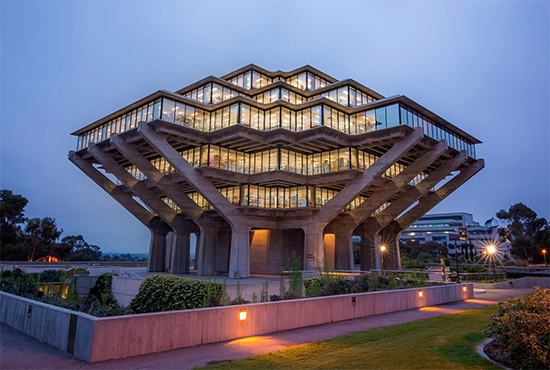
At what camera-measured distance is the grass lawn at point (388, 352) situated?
784cm

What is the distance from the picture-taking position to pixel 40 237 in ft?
206

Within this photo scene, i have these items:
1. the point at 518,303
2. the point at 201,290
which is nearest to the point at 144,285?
the point at 201,290

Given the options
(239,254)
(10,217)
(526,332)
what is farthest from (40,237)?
(526,332)

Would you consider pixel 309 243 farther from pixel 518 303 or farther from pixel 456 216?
pixel 456 216

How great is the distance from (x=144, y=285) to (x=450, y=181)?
4419cm

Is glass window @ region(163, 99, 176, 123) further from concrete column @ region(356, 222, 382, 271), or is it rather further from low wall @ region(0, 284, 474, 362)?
concrete column @ region(356, 222, 382, 271)

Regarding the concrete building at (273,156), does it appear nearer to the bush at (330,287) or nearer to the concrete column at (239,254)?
the concrete column at (239,254)

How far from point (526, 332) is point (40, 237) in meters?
70.4

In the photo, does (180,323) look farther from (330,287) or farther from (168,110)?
(168,110)

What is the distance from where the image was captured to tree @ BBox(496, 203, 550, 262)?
225 feet

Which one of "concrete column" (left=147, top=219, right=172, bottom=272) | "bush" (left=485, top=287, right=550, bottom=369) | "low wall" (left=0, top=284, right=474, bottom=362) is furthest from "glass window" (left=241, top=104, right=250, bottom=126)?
"bush" (left=485, top=287, right=550, bottom=369)

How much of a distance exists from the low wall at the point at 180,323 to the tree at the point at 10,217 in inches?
2207

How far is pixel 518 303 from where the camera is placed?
8859 mm

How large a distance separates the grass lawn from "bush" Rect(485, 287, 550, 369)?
55 centimetres
